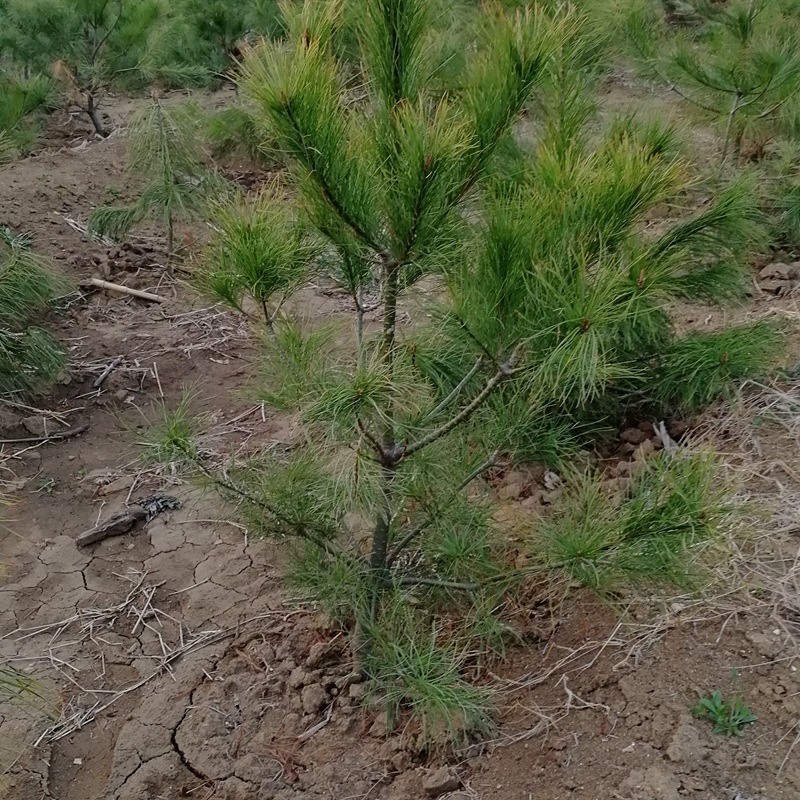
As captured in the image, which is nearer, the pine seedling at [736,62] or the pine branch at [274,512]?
the pine branch at [274,512]

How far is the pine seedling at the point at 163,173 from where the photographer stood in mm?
4238

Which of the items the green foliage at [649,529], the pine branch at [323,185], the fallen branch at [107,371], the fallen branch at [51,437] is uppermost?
the pine branch at [323,185]

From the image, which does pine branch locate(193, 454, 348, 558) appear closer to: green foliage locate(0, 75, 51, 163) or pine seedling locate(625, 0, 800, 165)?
pine seedling locate(625, 0, 800, 165)

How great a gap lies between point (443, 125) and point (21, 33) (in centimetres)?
575

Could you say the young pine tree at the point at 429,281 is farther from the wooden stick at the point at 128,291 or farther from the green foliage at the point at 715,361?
the wooden stick at the point at 128,291

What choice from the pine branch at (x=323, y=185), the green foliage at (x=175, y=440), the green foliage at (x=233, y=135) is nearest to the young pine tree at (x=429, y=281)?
the pine branch at (x=323, y=185)

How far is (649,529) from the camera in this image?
1352 millimetres

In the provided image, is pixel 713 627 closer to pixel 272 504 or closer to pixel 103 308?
pixel 272 504

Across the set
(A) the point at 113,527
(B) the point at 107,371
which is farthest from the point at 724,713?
(B) the point at 107,371

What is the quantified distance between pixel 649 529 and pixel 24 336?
116 inches

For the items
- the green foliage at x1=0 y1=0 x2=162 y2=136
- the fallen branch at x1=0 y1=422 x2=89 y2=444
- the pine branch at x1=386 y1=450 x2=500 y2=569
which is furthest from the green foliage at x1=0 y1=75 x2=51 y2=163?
the pine branch at x1=386 y1=450 x2=500 y2=569

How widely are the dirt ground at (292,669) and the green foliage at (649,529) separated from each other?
0.31 meters

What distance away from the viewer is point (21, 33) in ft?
18.5

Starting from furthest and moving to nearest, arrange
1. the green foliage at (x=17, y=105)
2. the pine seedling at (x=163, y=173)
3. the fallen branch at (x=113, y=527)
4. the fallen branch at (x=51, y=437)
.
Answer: the pine seedling at (x=163, y=173)
the green foliage at (x=17, y=105)
the fallen branch at (x=51, y=437)
the fallen branch at (x=113, y=527)
